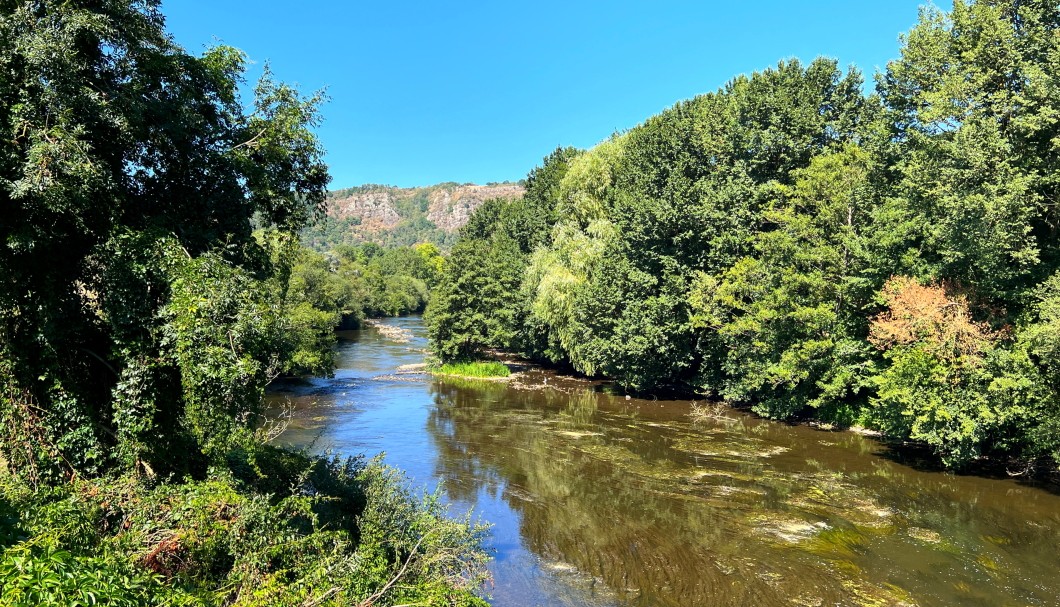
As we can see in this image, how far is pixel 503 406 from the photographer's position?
1415 inches

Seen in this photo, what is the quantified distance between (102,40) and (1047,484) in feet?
98.9

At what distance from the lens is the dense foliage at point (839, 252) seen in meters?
19.7

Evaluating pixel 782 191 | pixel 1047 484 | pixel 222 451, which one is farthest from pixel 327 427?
A: pixel 1047 484

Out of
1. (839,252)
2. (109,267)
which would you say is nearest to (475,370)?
(839,252)

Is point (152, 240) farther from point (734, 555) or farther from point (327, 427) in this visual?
point (327, 427)

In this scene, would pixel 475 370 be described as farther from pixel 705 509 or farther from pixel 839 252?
pixel 705 509

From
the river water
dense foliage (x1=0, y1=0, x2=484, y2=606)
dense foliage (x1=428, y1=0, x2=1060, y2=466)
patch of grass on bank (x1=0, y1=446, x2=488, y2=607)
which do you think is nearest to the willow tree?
dense foliage (x1=0, y1=0, x2=484, y2=606)

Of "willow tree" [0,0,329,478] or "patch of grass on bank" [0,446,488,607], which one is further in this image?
"willow tree" [0,0,329,478]

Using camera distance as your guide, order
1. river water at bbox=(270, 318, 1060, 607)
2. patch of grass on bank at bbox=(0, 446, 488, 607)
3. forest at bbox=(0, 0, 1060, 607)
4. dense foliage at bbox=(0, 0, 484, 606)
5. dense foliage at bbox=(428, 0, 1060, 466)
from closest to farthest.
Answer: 1. patch of grass on bank at bbox=(0, 446, 488, 607)
2. dense foliage at bbox=(0, 0, 484, 606)
3. forest at bbox=(0, 0, 1060, 607)
4. river water at bbox=(270, 318, 1060, 607)
5. dense foliage at bbox=(428, 0, 1060, 466)

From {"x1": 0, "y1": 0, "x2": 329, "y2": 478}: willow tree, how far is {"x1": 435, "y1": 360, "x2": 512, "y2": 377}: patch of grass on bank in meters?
35.6

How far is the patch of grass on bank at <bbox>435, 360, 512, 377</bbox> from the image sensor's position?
47062 mm

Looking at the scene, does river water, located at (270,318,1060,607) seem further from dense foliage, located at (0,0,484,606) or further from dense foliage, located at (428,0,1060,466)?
dense foliage, located at (0,0,484,606)

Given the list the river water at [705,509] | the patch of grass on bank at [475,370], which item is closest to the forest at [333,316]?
the river water at [705,509]

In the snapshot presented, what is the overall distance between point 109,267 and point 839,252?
94.8 ft
